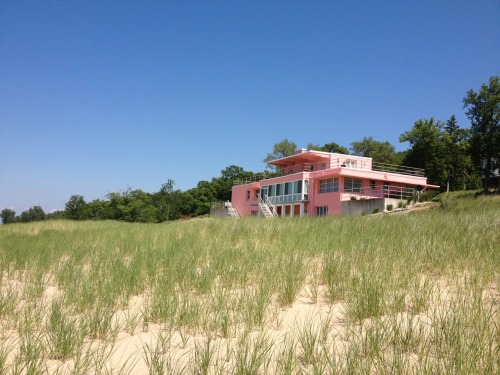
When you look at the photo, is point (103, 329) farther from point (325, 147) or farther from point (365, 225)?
point (325, 147)

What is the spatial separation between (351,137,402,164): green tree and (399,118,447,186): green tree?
27.6ft

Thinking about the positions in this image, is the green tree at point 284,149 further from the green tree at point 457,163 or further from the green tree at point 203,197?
the green tree at point 457,163

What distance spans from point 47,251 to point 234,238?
4.54 m

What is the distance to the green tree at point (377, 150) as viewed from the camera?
200ft

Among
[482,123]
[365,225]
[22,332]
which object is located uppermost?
[482,123]

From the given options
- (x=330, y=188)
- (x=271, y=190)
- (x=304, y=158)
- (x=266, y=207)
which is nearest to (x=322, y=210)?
(x=330, y=188)

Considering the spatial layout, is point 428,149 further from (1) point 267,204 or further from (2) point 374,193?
(1) point 267,204

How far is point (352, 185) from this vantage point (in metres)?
35.8

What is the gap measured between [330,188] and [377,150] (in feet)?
105

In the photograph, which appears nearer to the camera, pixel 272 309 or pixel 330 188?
pixel 272 309

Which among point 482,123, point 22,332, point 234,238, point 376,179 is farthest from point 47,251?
point 482,123

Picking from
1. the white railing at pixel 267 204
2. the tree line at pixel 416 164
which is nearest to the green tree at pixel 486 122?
the tree line at pixel 416 164

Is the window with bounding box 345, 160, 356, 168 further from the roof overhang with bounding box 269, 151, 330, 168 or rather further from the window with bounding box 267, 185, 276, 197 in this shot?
the window with bounding box 267, 185, 276, 197

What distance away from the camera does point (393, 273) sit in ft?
16.4
